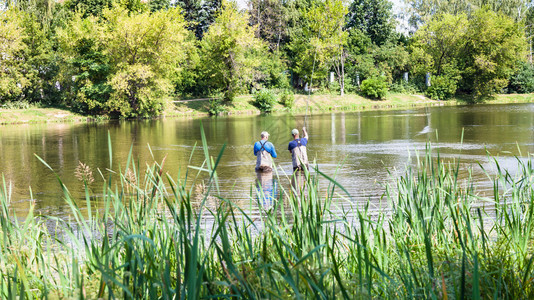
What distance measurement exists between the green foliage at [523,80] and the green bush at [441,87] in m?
7.35

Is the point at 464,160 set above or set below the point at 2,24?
below

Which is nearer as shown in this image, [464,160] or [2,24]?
[464,160]

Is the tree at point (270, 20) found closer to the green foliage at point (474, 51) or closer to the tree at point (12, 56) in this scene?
the green foliage at point (474, 51)

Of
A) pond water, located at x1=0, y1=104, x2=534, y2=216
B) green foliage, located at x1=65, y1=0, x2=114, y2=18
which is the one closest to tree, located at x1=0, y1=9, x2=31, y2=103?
green foliage, located at x1=65, y1=0, x2=114, y2=18

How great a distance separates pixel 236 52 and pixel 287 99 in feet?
20.2

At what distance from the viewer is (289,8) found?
189 ft

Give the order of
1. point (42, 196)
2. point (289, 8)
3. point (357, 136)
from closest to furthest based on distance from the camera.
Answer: point (42, 196) → point (357, 136) → point (289, 8)

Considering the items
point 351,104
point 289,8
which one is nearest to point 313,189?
point 351,104

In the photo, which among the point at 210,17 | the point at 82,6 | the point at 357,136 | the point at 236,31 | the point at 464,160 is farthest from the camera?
the point at 210,17

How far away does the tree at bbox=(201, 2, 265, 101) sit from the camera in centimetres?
4700

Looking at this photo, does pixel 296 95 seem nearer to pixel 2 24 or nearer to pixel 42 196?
pixel 2 24

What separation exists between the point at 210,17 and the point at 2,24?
25.5 m

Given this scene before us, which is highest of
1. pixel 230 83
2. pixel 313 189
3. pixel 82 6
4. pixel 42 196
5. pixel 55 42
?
pixel 82 6

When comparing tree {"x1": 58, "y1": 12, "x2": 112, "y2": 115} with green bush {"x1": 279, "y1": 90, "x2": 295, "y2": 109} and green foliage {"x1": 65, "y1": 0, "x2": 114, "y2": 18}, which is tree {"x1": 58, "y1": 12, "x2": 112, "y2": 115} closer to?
green foliage {"x1": 65, "y1": 0, "x2": 114, "y2": 18}
